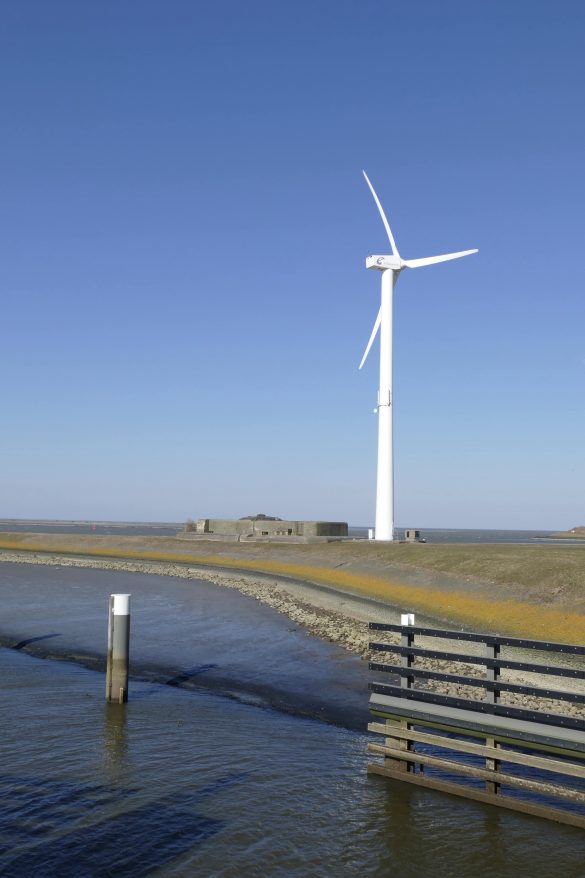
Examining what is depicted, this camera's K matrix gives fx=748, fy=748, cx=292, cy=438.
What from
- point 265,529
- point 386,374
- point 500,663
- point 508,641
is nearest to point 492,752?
point 500,663

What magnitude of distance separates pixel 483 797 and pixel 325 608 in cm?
2620

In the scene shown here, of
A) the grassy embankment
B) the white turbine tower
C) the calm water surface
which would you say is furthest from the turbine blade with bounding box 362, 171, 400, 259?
the calm water surface

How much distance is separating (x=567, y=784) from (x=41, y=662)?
50.8ft

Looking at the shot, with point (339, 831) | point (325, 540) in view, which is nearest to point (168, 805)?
point (339, 831)

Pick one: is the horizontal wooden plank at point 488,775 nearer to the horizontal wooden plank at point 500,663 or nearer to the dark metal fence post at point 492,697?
the dark metal fence post at point 492,697

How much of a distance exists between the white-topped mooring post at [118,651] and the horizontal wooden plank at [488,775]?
6508mm

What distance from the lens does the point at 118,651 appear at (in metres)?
16.9

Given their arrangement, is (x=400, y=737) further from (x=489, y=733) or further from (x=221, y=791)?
(x=221, y=791)

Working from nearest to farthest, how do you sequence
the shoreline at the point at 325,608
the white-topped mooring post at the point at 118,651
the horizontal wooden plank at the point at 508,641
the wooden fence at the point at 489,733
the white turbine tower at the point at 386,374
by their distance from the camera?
the wooden fence at the point at 489,733 < the horizontal wooden plank at the point at 508,641 < the white-topped mooring post at the point at 118,651 < the shoreline at the point at 325,608 < the white turbine tower at the point at 386,374

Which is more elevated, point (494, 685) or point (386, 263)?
point (386, 263)

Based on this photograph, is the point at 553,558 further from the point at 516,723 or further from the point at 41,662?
the point at 516,723

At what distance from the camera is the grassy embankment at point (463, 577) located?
28.1 m

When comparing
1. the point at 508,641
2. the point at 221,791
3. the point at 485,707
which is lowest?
the point at 221,791

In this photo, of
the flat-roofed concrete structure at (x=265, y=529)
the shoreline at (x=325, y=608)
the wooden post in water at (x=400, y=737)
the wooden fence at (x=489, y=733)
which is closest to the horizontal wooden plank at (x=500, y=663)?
the wooden fence at (x=489, y=733)
